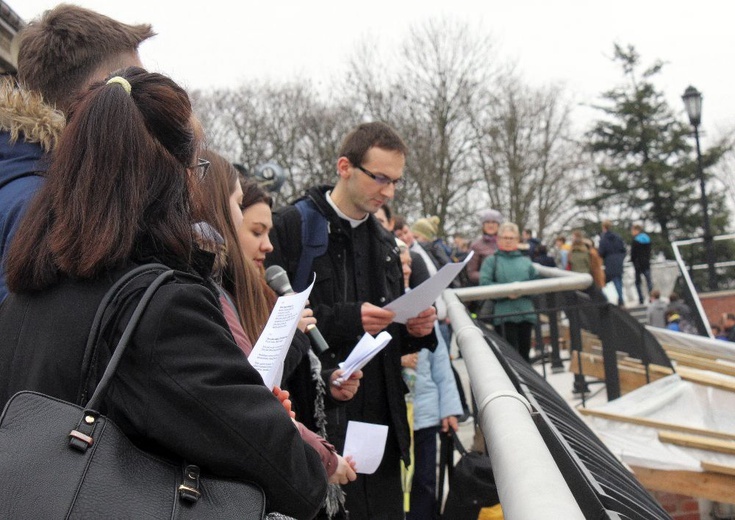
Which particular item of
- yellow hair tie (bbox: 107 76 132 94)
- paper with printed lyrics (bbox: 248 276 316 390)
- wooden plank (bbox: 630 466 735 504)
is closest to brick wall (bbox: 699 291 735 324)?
wooden plank (bbox: 630 466 735 504)

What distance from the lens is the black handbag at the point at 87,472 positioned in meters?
1.26

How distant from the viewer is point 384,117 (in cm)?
3581

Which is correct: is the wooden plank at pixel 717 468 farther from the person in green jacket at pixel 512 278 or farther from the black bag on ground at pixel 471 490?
the person in green jacket at pixel 512 278

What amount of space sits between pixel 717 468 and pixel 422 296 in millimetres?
1938

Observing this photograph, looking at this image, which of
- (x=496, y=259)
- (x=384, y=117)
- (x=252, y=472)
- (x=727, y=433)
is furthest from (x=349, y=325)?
(x=384, y=117)

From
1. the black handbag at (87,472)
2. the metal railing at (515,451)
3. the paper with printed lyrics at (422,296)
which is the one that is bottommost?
the metal railing at (515,451)

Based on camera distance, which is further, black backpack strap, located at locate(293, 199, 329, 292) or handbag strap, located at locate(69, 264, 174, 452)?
black backpack strap, located at locate(293, 199, 329, 292)

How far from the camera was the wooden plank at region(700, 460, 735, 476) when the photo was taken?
13.7 feet

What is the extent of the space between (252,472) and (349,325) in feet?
6.67

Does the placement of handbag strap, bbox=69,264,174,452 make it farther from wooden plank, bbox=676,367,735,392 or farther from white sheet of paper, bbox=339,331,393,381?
wooden plank, bbox=676,367,735,392

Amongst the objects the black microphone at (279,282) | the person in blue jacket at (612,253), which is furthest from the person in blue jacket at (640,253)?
the black microphone at (279,282)

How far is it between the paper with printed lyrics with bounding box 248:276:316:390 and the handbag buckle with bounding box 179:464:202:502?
0.84 m

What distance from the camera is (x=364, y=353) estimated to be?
290cm

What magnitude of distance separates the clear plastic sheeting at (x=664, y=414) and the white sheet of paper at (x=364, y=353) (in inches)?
85.4
